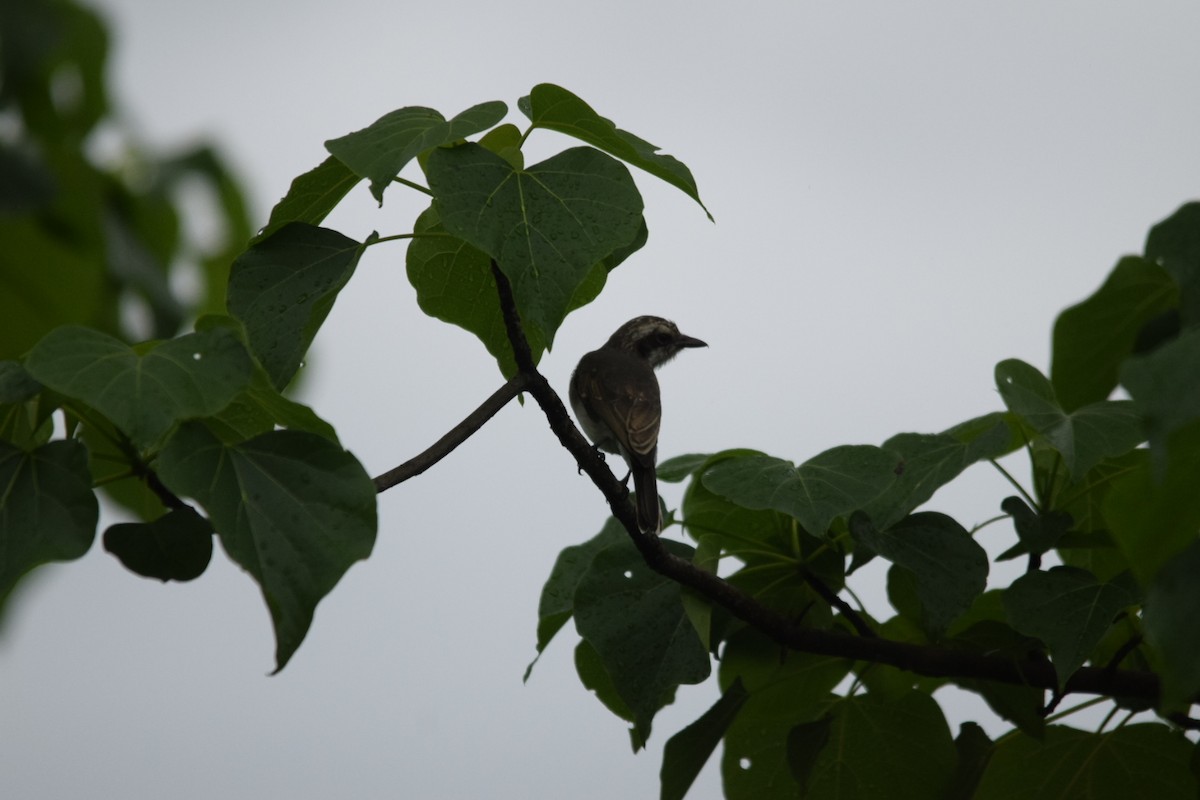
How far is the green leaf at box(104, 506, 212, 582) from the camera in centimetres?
232

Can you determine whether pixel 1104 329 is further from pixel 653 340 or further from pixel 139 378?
pixel 653 340

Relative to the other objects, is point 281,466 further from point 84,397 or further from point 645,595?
point 645,595

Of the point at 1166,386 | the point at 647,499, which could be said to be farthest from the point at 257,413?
the point at 1166,386

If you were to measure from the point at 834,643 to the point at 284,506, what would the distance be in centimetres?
137

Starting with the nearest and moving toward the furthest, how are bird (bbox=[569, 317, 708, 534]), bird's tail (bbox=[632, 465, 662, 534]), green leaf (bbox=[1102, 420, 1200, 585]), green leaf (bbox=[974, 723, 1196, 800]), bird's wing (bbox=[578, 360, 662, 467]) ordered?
green leaf (bbox=[1102, 420, 1200, 585])
green leaf (bbox=[974, 723, 1196, 800])
bird's tail (bbox=[632, 465, 662, 534])
bird (bbox=[569, 317, 708, 534])
bird's wing (bbox=[578, 360, 662, 467])

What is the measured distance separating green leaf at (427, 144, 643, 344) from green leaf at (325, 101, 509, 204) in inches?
2.1

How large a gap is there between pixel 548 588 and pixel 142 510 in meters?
1.18

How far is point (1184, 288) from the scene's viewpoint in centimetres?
163

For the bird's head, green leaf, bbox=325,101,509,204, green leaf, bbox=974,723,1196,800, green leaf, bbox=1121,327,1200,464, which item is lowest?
green leaf, bbox=974,723,1196,800

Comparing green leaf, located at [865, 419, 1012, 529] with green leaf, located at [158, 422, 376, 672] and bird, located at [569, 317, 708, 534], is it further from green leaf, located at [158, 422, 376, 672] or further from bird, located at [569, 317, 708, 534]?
green leaf, located at [158, 422, 376, 672]

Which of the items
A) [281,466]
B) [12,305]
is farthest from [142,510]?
[12,305]

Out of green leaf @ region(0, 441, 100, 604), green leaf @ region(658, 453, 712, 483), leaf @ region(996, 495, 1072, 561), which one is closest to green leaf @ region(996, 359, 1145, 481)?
leaf @ region(996, 495, 1072, 561)

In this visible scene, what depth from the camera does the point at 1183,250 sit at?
1.67 m

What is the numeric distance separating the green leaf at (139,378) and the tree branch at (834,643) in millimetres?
749
